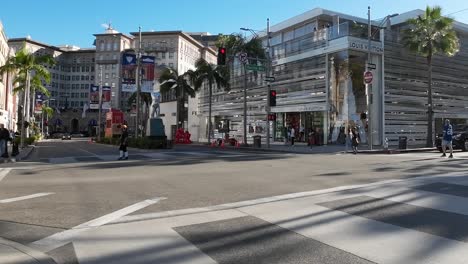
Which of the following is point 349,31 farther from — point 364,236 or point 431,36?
point 364,236

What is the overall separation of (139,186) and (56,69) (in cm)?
15573

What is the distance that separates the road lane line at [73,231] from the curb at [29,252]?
209 millimetres

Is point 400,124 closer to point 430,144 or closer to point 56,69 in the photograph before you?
point 430,144

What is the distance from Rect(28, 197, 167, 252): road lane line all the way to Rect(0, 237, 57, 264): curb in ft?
0.69

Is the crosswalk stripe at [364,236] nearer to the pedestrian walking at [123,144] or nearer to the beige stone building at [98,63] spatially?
the pedestrian walking at [123,144]

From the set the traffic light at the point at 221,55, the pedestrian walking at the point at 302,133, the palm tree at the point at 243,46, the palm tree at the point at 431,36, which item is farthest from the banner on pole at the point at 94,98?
the palm tree at the point at 431,36

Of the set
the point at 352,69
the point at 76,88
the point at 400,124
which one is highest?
the point at 76,88

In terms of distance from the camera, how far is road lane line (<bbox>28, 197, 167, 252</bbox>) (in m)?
6.15

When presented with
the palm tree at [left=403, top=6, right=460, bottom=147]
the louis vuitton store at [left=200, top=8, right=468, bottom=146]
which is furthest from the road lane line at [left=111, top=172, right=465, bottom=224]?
the palm tree at [left=403, top=6, right=460, bottom=147]

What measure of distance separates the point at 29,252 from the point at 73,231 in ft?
4.37

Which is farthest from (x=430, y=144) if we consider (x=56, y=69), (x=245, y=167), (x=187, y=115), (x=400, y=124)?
(x=56, y=69)

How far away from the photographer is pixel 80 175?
1478 cm

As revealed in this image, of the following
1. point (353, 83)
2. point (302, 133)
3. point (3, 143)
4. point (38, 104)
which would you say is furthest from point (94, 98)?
point (3, 143)

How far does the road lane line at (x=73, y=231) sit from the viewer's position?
20.2 ft
